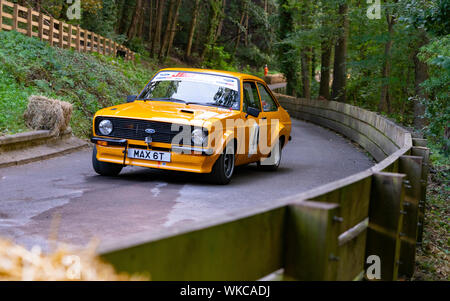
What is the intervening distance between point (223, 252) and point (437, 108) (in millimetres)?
12473

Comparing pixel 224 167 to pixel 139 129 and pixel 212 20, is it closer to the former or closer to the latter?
pixel 139 129

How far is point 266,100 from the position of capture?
12.2 meters

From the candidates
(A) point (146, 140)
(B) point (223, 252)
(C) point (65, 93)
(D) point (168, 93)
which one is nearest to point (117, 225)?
(A) point (146, 140)

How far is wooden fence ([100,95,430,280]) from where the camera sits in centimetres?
214

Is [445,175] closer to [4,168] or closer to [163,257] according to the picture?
[4,168]

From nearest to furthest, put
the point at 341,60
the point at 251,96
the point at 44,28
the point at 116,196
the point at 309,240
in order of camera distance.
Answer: the point at 309,240 → the point at 116,196 → the point at 251,96 → the point at 44,28 → the point at 341,60

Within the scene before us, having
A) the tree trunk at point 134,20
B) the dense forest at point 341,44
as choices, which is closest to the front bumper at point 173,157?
the dense forest at point 341,44

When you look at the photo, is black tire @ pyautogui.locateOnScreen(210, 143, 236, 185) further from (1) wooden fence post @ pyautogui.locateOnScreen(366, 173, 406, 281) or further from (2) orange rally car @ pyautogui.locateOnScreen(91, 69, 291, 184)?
(1) wooden fence post @ pyautogui.locateOnScreen(366, 173, 406, 281)

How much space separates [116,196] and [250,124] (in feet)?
10.9

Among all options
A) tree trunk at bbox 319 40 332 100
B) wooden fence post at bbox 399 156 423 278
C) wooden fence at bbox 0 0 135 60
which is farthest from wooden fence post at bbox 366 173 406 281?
tree trunk at bbox 319 40 332 100

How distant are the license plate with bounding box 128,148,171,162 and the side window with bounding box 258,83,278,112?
3166 mm

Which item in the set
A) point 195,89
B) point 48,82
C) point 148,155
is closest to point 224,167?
point 148,155

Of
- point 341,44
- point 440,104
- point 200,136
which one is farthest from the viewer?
point 341,44

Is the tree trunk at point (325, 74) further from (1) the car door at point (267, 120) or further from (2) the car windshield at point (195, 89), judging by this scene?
(2) the car windshield at point (195, 89)
